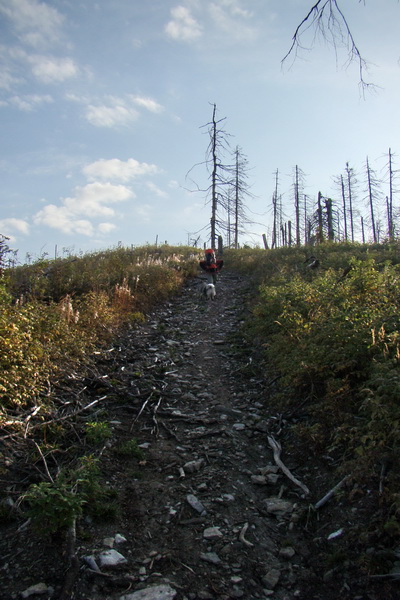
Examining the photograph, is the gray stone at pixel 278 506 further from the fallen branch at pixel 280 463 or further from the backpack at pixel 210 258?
the backpack at pixel 210 258

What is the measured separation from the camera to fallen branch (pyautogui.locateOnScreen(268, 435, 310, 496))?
4.04 meters

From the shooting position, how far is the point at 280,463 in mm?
4523

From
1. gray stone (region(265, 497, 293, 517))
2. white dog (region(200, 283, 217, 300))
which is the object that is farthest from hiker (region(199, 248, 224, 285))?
gray stone (region(265, 497, 293, 517))

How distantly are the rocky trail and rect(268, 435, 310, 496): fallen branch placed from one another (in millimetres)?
56

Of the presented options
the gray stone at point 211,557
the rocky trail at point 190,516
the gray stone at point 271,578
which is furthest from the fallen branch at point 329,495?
the gray stone at point 211,557

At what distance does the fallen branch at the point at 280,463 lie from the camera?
4035 millimetres

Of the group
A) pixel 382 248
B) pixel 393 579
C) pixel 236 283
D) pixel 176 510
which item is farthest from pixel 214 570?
pixel 382 248

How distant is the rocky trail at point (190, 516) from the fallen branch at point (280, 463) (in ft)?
0.18

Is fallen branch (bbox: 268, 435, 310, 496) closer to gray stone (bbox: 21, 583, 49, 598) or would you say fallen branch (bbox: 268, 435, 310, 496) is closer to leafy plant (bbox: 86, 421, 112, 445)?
leafy plant (bbox: 86, 421, 112, 445)

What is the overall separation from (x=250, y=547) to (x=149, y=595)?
3.32ft

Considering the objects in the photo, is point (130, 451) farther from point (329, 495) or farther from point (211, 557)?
point (329, 495)

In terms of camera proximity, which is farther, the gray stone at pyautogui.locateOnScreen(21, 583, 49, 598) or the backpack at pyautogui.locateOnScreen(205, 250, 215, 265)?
the backpack at pyautogui.locateOnScreen(205, 250, 215, 265)

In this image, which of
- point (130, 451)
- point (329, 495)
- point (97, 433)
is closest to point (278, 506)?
point (329, 495)

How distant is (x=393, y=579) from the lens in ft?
8.71
